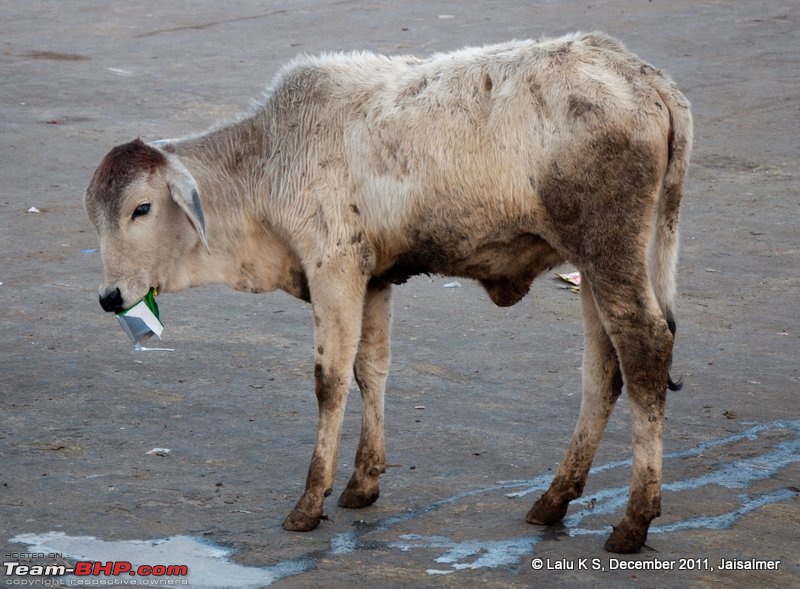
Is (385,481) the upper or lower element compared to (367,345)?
lower

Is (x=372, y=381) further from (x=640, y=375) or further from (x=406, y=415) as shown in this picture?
(x=640, y=375)

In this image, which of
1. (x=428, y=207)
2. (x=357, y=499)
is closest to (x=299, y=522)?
(x=357, y=499)

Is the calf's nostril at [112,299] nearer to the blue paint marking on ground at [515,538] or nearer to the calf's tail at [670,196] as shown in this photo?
the blue paint marking on ground at [515,538]

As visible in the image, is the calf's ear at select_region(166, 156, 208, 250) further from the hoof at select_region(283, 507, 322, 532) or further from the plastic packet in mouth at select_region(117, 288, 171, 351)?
the hoof at select_region(283, 507, 322, 532)

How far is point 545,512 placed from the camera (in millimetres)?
5535

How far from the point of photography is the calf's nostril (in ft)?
18.9

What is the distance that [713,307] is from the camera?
848 centimetres

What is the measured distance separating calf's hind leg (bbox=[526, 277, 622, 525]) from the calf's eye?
1917mm

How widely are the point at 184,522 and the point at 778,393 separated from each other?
3392mm

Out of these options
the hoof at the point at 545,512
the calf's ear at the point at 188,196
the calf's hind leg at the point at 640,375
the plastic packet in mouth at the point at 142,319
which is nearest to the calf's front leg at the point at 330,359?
the calf's ear at the point at 188,196

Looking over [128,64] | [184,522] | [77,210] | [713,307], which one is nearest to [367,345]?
[184,522]

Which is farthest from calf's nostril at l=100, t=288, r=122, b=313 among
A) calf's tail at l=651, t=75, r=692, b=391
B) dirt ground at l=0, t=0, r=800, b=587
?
calf's tail at l=651, t=75, r=692, b=391

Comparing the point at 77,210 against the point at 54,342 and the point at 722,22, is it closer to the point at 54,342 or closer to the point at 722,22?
the point at 54,342

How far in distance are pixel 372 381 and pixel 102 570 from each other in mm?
1565
